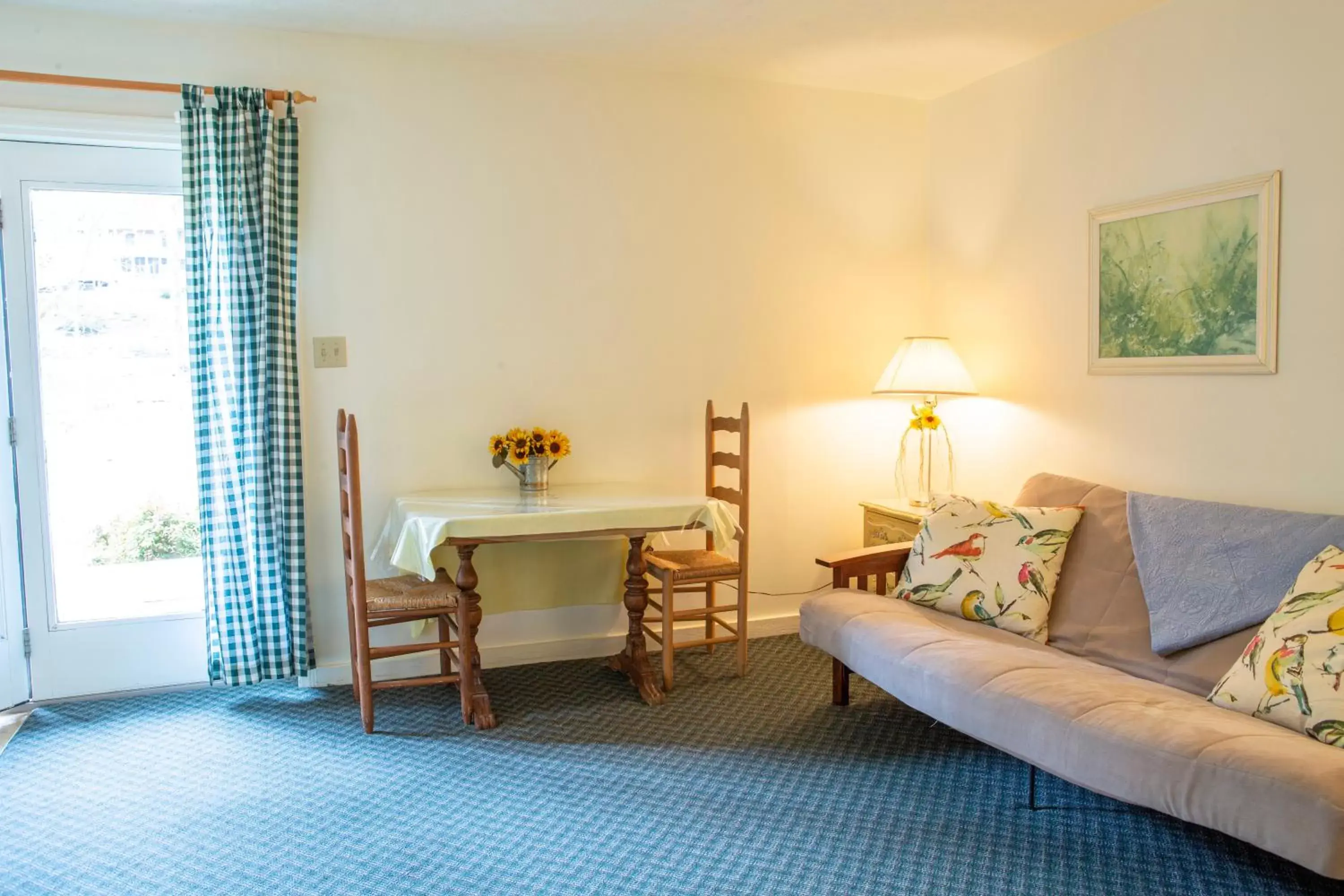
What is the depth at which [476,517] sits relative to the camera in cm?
307

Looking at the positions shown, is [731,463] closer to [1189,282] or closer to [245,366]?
[1189,282]

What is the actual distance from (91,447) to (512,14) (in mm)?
2134

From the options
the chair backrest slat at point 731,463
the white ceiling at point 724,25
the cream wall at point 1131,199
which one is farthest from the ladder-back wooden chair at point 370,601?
the cream wall at point 1131,199

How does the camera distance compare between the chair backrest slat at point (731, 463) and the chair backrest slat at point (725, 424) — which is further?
the chair backrest slat at point (725, 424)

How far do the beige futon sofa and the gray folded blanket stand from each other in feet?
0.19

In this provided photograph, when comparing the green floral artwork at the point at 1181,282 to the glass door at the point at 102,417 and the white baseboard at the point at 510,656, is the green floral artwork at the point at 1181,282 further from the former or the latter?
the glass door at the point at 102,417

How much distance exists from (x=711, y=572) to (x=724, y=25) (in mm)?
1979

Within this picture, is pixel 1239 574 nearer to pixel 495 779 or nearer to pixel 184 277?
pixel 495 779

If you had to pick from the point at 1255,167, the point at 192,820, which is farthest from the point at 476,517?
the point at 1255,167

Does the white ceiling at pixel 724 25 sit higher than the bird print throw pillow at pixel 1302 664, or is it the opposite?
the white ceiling at pixel 724 25

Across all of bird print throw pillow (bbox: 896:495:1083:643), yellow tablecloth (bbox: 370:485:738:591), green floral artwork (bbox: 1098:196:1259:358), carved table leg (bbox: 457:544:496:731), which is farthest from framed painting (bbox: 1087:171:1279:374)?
carved table leg (bbox: 457:544:496:731)

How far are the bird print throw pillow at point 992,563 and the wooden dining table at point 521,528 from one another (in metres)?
0.70

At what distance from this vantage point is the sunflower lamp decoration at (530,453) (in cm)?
357

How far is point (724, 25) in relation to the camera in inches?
134
